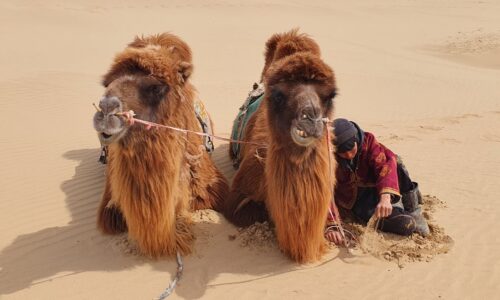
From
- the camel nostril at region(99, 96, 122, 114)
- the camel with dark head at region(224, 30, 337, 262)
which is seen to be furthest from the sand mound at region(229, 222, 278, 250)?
the camel nostril at region(99, 96, 122, 114)

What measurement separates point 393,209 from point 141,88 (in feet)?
7.29

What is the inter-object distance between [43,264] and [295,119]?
219 cm

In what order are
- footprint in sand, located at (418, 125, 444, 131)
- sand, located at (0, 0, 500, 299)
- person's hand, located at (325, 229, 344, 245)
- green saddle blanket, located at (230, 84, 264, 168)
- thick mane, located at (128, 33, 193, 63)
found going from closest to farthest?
1. sand, located at (0, 0, 500, 299)
2. person's hand, located at (325, 229, 344, 245)
3. thick mane, located at (128, 33, 193, 63)
4. green saddle blanket, located at (230, 84, 264, 168)
5. footprint in sand, located at (418, 125, 444, 131)

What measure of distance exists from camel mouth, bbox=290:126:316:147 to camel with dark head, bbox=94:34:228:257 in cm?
86

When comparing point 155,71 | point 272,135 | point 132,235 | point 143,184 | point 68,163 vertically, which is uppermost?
point 155,71

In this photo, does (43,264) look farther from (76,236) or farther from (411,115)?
(411,115)

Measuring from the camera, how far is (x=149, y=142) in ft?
9.97

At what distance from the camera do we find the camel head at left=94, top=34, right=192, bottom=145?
2809mm

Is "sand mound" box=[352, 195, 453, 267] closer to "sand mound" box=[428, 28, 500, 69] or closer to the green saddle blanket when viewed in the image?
the green saddle blanket

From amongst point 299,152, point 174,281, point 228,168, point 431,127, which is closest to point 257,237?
point 174,281

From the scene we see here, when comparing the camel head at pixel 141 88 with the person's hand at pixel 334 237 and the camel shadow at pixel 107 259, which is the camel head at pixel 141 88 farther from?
the person's hand at pixel 334 237

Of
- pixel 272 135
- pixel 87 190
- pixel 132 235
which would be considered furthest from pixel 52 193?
pixel 272 135

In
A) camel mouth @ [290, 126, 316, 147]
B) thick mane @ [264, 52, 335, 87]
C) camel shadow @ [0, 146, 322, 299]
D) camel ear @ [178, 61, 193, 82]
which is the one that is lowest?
camel shadow @ [0, 146, 322, 299]

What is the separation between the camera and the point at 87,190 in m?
4.98
